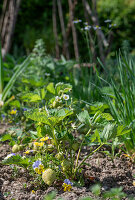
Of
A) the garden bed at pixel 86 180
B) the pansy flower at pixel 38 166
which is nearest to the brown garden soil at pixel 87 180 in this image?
the garden bed at pixel 86 180

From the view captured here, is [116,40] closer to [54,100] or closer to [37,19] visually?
[37,19]

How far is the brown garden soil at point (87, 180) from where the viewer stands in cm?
116

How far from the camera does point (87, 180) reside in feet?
4.30

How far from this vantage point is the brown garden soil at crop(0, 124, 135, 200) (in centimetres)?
116

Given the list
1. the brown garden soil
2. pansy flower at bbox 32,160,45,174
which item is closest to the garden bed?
the brown garden soil

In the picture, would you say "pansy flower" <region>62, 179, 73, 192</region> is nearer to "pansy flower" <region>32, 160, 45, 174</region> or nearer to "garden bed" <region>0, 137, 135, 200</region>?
"garden bed" <region>0, 137, 135, 200</region>

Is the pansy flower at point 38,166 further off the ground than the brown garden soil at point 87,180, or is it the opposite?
the pansy flower at point 38,166

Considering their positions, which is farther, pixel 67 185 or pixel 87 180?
pixel 87 180

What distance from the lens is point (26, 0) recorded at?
5328 mm

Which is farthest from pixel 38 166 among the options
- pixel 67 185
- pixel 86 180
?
pixel 86 180

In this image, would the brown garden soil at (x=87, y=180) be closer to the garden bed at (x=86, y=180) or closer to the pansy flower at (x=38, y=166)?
the garden bed at (x=86, y=180)

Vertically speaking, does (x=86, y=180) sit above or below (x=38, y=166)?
below

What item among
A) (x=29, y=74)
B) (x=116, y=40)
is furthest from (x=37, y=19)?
(x=29, y=74)

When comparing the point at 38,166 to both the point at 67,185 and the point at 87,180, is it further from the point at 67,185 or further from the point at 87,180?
the point at 87,180
